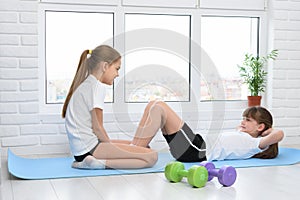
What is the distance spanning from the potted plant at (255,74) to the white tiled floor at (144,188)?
44.9 inches

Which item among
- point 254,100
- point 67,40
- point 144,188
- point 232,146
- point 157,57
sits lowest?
point 144,188

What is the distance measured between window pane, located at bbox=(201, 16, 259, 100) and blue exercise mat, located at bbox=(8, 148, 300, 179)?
0.75 m

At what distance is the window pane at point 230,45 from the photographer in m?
3.98

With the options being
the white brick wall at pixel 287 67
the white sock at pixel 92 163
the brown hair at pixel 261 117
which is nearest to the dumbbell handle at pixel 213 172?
the white sock at pixel 92 163

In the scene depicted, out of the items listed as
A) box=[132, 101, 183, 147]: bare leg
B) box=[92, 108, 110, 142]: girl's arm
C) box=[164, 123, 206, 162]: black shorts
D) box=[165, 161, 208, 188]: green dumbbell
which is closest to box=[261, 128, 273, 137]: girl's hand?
box=[164, 123, 206, 162]: black shorts

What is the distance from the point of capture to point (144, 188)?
2.43m

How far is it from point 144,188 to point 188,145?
27.4 inches

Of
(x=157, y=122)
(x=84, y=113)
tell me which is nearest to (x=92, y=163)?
(x=84, y=113)

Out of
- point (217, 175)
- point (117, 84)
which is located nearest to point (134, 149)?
point (217, 175)

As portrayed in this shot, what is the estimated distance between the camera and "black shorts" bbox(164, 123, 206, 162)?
3.05 metres

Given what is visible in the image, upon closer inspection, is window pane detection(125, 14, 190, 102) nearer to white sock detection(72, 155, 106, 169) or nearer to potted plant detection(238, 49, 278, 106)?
potted plant detection(238, 49, 278, 106)

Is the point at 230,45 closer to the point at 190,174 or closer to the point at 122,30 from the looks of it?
the point at 122,30

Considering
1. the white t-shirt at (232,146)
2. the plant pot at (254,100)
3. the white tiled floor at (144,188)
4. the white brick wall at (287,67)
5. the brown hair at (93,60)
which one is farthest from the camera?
the white brick wall at (287,67)

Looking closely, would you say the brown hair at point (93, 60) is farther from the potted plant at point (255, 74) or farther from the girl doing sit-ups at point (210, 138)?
the potted plant at point (255, 74)
